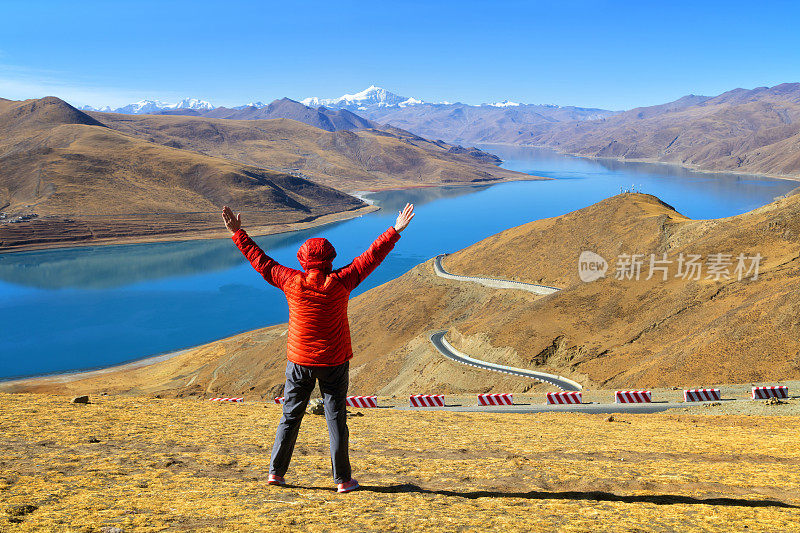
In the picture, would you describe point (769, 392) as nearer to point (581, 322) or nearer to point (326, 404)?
point (581, 322)

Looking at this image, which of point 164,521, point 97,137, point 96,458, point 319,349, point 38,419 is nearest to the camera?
point 164,521

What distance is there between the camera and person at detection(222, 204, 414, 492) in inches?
250

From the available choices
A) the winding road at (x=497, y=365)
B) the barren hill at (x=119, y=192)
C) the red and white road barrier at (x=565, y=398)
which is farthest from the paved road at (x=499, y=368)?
the barren hill at (x=119, y=192)

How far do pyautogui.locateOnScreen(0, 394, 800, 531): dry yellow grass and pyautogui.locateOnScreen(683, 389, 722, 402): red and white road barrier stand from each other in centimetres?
1025

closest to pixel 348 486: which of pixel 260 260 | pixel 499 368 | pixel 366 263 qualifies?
pixel 366 263

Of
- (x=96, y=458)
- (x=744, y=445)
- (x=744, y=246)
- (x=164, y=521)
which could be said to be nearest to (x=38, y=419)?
(x=96, y=458)

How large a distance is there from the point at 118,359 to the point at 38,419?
57033mm

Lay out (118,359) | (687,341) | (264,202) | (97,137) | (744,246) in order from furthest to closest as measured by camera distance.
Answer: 1. (97,137)
2. (264,202)
3. (118,359)
4. (744,246)
5. (687,341)

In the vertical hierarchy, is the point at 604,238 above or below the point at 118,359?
above

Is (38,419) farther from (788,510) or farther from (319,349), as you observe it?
(788,510)

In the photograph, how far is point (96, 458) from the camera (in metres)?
8.32

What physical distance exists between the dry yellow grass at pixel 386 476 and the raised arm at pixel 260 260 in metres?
2.63

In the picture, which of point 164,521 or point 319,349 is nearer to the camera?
point 164,521

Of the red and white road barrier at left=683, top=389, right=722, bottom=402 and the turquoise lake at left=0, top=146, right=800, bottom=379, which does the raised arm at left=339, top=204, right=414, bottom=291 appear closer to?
the red and white road barrier at left=683, top=389, right=722, bottom=402
